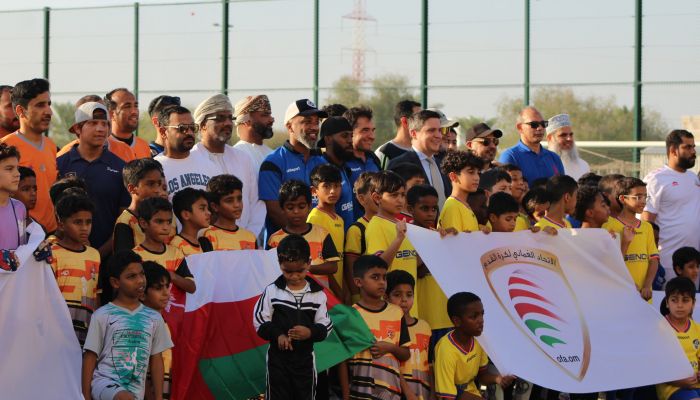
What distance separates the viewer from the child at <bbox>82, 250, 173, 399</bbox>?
7047 millimetres

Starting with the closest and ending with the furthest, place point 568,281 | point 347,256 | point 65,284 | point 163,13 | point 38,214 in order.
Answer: point 65,284 < point 38,214 < point 347,256 < point 568,281 < point 163,13

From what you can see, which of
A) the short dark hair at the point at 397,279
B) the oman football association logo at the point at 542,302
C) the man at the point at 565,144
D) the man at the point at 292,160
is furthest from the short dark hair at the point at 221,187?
the man at the point at 565,144

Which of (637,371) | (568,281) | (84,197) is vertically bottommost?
(637,371)

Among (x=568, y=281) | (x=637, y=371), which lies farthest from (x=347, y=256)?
(x=637, y=371)

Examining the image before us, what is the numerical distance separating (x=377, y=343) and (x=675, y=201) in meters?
4.78

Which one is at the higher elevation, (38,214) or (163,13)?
(163,13)

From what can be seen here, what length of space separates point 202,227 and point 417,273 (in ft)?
6.03

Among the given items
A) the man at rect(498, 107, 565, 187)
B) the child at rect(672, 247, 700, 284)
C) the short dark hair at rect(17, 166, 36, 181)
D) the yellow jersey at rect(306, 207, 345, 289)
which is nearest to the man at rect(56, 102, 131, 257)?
the short dark hair at rect(17, 166, 36, 181)

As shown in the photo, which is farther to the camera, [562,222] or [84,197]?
[562,222]

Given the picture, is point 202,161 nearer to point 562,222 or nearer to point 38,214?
point 38,214

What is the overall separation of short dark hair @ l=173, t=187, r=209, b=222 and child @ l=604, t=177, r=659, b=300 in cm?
402

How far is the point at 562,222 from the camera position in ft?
32.1

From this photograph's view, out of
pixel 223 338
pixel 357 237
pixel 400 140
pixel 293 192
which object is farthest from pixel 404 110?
pixel 223 338

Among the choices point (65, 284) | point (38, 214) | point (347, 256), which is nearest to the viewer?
point (65, 284)
